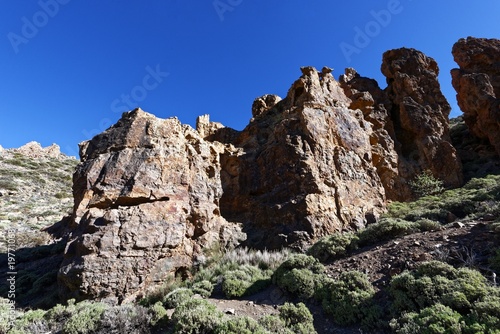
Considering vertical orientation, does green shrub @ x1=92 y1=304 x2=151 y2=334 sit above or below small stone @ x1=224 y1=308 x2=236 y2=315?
above

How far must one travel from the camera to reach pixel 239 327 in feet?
18.1

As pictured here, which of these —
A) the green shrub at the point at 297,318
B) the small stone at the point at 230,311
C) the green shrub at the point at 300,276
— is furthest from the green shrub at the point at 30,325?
the green shrub at the point at 300,276

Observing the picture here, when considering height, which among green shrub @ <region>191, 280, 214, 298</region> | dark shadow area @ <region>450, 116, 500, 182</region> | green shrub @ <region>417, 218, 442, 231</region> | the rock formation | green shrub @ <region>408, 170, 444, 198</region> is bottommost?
green shrub @ <region>191, 280, 214, 298</region>

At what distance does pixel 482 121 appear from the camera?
70.1 feet

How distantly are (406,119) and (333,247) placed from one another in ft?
50.7

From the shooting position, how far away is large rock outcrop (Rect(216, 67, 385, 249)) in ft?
38.9

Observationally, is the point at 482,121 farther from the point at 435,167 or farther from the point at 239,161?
the point at 239,161

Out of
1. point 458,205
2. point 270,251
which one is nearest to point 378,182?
point 458,205

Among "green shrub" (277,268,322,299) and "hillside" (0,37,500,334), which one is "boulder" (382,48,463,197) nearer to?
"hillside" (0,37,500,334)

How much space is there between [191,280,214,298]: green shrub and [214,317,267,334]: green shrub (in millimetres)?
2331

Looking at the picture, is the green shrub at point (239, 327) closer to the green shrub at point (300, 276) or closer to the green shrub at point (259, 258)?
the green shrub at point (300, 276)

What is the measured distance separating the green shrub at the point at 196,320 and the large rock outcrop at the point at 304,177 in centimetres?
541

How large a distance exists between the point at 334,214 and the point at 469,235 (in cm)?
Answer: 496

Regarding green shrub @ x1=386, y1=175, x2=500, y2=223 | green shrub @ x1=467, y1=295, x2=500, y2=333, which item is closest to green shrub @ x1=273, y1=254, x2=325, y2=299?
green shrub @ x1=467, y1=295, x2=500, y2=333
